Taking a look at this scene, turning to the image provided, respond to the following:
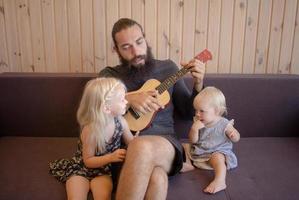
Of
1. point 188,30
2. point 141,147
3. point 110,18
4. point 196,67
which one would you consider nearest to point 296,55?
point 188,30

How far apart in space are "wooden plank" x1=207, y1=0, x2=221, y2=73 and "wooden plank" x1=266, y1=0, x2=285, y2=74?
1.14ft

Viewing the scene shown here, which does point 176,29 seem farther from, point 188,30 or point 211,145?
point 211,145

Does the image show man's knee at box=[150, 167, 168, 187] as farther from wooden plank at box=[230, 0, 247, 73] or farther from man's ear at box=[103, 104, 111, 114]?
A: wooden plank at box=[230, 0, 247, 73]

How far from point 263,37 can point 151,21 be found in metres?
0.73

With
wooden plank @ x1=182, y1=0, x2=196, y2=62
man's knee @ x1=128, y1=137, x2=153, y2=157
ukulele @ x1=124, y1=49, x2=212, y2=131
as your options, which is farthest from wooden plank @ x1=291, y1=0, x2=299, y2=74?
man's knee @ x1=128, y1=137, x2=153, y2=157

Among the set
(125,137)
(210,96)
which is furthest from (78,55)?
(210,96)

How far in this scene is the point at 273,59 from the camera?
2094 mm

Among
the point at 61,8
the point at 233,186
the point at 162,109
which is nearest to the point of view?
the point at 233,186

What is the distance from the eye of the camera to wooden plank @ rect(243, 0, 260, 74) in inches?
78.5

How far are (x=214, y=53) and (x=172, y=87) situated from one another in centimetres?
48

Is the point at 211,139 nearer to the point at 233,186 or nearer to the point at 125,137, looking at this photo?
the point at 233,186

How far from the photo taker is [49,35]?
2053 mm

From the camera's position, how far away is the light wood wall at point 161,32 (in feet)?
6.55

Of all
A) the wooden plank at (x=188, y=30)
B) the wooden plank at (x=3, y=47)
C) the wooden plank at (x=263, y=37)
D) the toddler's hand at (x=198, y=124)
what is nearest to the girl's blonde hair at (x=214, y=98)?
the toddler's hand at (x=198, y=124)
